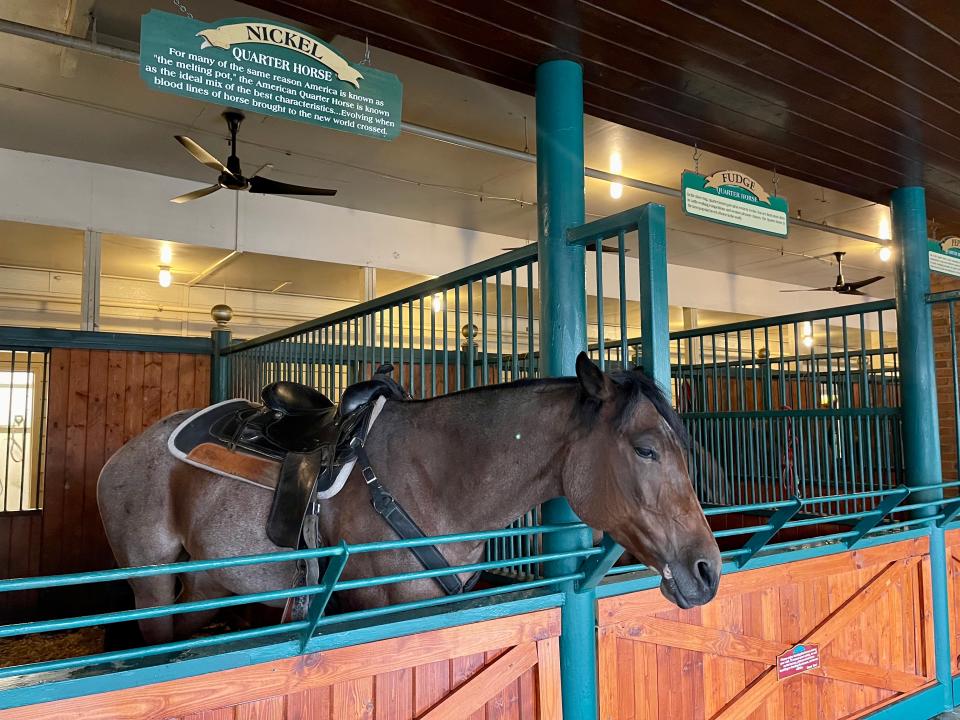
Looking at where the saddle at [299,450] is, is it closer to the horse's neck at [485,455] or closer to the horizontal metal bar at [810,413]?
the horse's neck at [485,455]

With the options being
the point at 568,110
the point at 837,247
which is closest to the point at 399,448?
the point at 568,110

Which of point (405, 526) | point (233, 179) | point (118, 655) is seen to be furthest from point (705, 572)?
point (233, 179)

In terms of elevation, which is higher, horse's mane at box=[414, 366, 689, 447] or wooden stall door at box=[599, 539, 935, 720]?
horse's mane at box=[414, 366, 689, 447]

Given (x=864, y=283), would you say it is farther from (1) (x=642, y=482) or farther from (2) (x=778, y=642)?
(1) (x=642, y=482)

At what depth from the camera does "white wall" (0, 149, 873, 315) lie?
5.95 m

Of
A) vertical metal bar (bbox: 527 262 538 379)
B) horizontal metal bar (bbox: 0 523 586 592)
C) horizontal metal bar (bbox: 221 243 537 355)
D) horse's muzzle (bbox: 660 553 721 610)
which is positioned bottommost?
horse's muzzle (bbox: 660 553 721 610)

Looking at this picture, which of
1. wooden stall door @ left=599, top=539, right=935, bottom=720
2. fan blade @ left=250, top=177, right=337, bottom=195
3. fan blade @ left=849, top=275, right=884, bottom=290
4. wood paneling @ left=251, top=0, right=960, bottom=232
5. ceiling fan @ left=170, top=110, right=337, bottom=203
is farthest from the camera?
fan blade @ left=849, top=275, right=884, bottom=290

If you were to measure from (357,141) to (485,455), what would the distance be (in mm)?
4558

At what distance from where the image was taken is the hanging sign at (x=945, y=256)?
3.70 metres

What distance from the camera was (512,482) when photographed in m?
1.72

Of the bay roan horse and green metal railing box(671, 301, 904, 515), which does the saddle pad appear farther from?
green metal railing box(671, 301, 904, 515)

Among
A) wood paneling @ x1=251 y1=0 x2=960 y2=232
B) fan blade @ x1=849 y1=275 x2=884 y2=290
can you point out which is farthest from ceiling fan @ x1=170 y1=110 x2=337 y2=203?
fan blade @ x1=849 y1=275 x2=884 y2=290

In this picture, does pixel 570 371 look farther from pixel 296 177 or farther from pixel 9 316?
pixel 9 316

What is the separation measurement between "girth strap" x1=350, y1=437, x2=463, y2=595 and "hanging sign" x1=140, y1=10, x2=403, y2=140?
101cm
